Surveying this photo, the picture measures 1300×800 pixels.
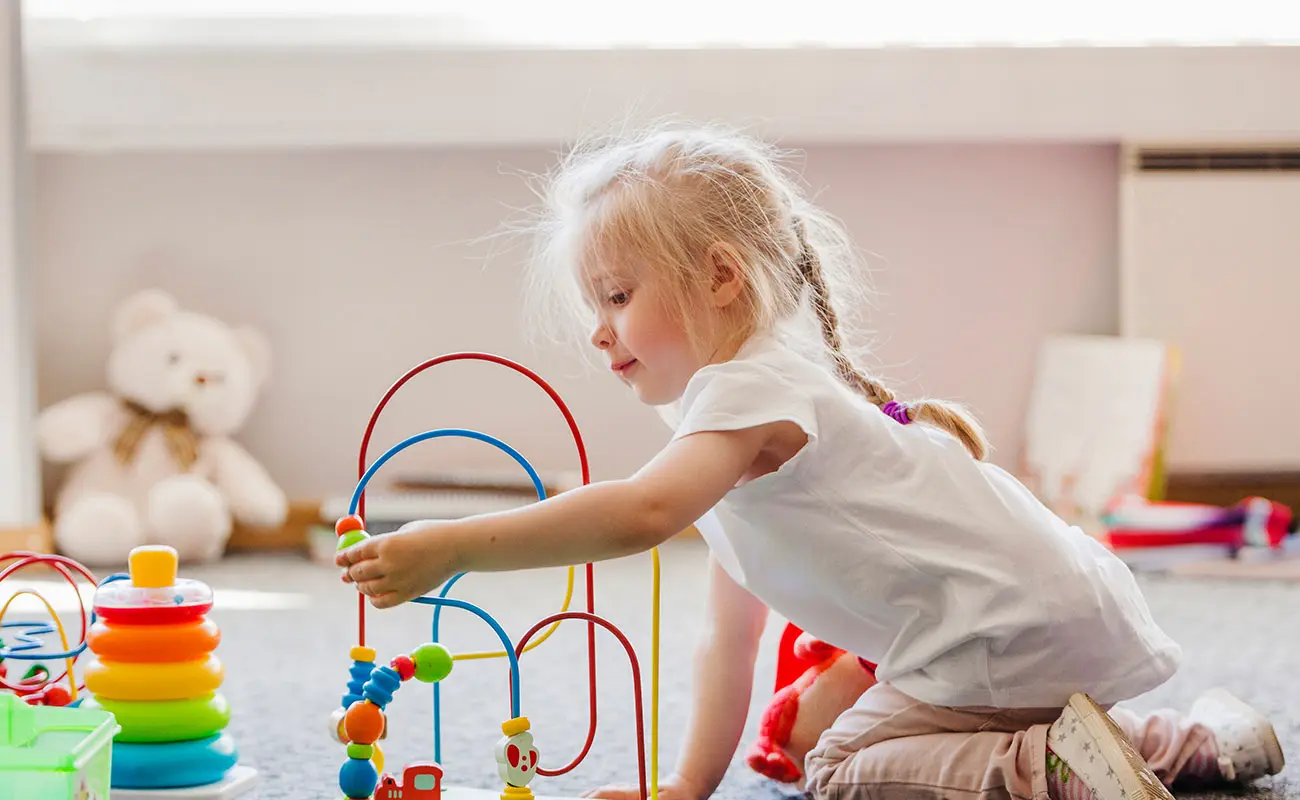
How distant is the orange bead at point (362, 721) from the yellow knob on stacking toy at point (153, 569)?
0.21m

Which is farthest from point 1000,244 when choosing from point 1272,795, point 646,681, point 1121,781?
point 1121,781

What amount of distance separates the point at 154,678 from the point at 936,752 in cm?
47

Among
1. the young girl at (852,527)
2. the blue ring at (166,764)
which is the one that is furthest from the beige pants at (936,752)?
the blue ring at (166,764)

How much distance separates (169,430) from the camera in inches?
77.0

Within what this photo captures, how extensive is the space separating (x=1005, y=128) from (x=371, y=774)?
1.46 m

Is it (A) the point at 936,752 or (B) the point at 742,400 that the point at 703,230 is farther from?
(A) the point at 936,752

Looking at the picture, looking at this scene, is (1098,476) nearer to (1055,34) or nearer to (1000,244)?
(1000,244)

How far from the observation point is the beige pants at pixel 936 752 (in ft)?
2.82

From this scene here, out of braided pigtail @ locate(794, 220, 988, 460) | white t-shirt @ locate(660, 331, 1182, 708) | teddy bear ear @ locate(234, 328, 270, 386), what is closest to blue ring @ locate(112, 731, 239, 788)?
white t-shirt @ locate(660, 331, 1182, 708)

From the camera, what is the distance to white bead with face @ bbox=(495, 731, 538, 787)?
75 cm

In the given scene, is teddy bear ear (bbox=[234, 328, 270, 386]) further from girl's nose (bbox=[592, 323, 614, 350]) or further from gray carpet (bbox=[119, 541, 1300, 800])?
girl's nose (bbox=[592, 323, 614, 350])

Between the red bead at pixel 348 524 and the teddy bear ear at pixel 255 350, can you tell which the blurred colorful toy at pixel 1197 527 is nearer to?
the teddy bear ear at pixel 255 350

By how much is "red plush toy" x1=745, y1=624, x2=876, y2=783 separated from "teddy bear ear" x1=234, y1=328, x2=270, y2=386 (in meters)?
1.17

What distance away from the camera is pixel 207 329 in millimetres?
1958
